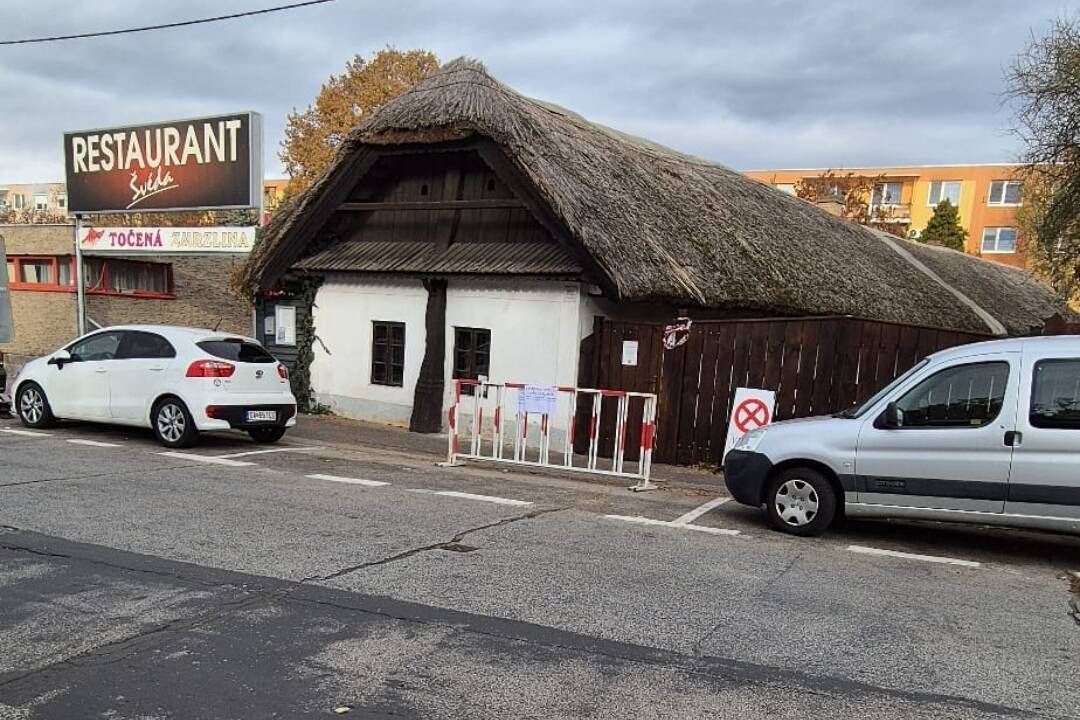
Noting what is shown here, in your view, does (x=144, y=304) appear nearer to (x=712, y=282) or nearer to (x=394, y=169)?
(x=394, y=169)

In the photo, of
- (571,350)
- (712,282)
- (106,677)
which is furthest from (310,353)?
(106,677)

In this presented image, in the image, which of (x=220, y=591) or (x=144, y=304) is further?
(x=144, y=304)

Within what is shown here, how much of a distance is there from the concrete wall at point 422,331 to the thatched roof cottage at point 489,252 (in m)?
0.03

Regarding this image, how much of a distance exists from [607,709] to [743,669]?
2.95ft

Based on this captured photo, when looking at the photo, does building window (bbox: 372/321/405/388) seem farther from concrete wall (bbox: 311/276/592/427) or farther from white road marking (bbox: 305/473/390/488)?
white road marking (bbox: 305/473/390/488)

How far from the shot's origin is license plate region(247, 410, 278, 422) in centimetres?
1052

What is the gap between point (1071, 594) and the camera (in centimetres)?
564

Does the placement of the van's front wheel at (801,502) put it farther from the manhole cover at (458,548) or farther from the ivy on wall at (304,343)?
the ivy on wall at (304,343)

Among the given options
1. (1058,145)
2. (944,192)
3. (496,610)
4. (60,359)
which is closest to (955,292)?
(1058,145)

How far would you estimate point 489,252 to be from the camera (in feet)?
42.3

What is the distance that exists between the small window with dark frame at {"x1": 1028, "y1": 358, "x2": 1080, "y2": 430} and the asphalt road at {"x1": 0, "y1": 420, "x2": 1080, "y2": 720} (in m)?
1.21

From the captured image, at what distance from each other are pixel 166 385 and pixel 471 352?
A: 475 centimetres

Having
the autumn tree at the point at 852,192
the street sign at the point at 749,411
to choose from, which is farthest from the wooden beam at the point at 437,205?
the autumn tree at the point at 852,192

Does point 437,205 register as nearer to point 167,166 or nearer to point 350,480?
point 350,480
